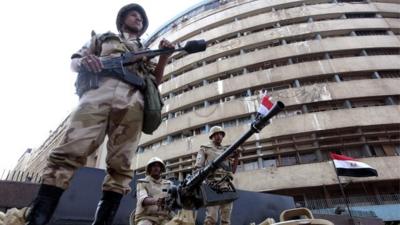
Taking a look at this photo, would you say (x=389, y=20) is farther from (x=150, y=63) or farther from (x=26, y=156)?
(x=26, y=156)

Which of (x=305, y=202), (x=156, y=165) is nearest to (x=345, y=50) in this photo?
(x=305, y=202)

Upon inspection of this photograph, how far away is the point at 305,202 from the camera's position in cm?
1529

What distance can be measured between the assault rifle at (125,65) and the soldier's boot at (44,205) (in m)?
0.70

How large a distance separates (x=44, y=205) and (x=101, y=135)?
19.5 inches

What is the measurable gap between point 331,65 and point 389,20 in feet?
29.7

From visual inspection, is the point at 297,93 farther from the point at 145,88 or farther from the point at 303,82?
the point at 145,88

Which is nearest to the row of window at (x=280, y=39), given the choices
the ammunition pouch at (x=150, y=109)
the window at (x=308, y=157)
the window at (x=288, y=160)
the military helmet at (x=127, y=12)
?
the window at (x=308, y=157)

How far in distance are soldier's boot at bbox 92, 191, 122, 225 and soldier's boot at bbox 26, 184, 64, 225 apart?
0.31 m

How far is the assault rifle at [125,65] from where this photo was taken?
1.82 metres

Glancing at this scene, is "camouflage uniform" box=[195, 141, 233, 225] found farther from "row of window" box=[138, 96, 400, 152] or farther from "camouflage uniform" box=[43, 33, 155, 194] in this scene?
"row of window" box=[138, 96, 400, 152]

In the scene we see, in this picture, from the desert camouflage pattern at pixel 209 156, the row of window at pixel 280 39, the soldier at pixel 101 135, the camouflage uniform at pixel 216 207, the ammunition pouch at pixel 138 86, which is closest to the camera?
the soldier at pixel 101 135

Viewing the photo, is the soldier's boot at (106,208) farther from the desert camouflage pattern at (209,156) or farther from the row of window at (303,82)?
the row of window at (303,82)

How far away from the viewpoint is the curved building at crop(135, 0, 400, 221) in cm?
1558

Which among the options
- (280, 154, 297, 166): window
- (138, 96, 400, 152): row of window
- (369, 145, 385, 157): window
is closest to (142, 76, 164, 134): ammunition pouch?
(280, 154, 297, 166): window
